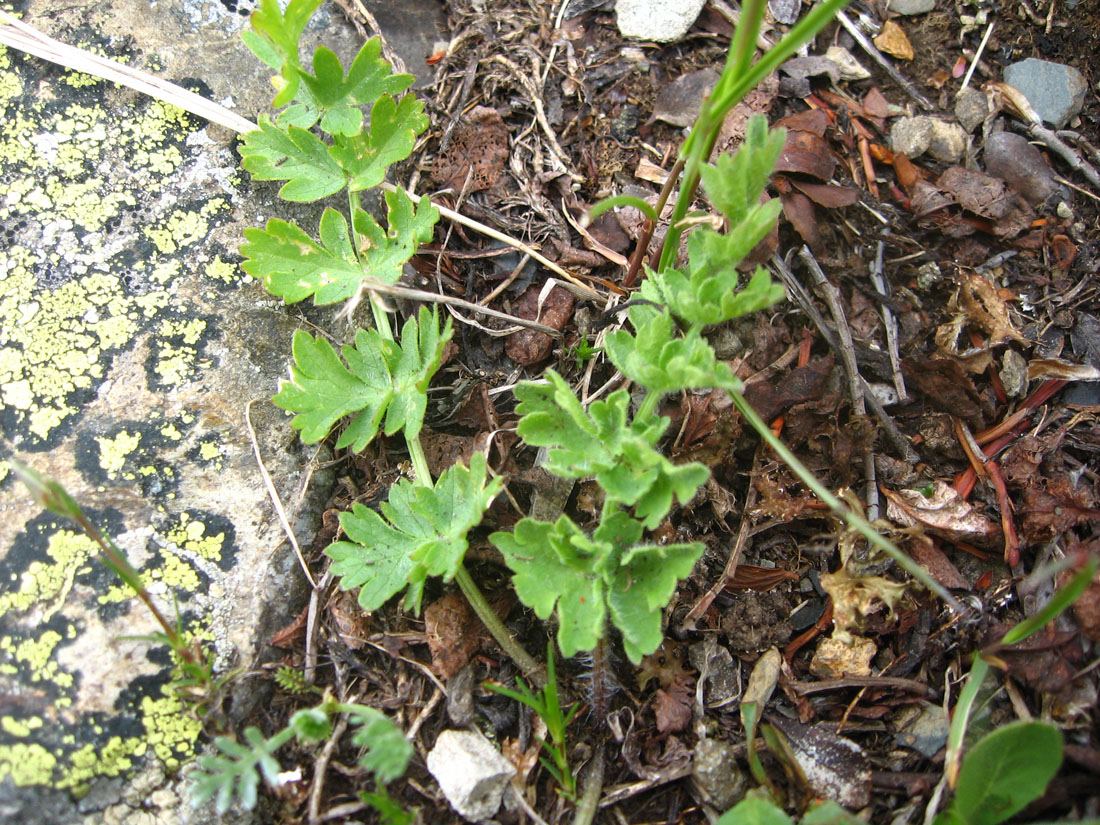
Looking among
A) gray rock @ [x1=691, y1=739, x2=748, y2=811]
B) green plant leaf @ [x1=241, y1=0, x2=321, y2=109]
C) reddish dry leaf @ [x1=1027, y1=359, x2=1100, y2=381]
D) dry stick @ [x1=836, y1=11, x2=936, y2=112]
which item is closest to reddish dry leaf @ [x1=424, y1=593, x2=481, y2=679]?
gray rock @ [x1=691, y1=739, x2=748, y2=811]

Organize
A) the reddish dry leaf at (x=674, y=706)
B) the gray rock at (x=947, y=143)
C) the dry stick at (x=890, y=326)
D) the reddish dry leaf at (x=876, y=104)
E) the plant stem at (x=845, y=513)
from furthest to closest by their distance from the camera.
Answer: the reddish dry leaf at (x=876, y=104), the gray rock at (x=947, y=143), the dry stick at (x=890, y=326), the reddish dry leaf at (x=674, y=706), the plant stem at (x=845, y=513)

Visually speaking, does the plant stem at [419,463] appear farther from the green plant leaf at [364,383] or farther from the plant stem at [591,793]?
the plant stem at [591,793]

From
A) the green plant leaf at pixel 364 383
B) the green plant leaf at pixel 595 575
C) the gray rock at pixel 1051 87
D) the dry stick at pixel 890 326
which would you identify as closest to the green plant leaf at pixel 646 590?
the green plant leaf at pixel 595 575

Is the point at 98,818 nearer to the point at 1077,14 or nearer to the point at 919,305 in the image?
the point at 919,305

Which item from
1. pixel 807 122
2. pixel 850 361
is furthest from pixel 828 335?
pixel 807 122

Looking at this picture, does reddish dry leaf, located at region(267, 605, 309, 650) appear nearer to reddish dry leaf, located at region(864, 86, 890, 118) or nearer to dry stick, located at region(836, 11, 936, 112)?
reddish dry leaf, located at region(864, 86, 890, 118)
